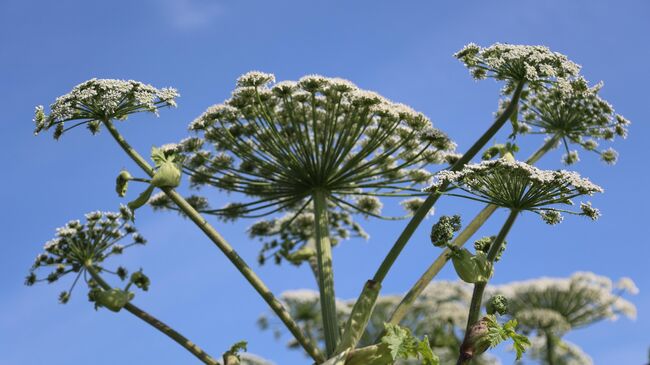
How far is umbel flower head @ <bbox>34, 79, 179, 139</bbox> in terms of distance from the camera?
32.2 feet

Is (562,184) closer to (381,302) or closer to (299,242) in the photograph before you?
(299,242)

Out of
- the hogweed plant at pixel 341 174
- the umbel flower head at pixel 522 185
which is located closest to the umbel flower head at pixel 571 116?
the hogweed plant at pixel 341 174

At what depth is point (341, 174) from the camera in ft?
38.0

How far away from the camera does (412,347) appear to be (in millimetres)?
7531

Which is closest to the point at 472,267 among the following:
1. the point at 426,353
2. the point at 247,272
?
the point at 426,353

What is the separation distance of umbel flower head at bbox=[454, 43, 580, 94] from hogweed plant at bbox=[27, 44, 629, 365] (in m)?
0.02

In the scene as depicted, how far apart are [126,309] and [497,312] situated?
4.97 metres

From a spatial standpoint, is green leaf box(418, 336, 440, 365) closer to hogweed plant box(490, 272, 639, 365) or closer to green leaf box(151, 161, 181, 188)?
green leaf box(151, 161, 181, 188)

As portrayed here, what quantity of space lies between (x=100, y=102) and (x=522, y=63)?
4.85 m

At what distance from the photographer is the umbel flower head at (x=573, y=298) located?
20328 millimetres

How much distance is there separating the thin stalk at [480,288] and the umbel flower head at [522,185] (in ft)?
0.58

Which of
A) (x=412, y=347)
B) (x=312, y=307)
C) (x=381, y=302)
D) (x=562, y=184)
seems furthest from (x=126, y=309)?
(x=312, y=307)

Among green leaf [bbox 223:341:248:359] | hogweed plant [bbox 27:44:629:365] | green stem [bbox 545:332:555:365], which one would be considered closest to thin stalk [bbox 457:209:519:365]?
hogweed plant [bbox 27:44:629:365]

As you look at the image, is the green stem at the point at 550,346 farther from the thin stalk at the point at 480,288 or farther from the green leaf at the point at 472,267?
the green leaf at the point at 472,267
